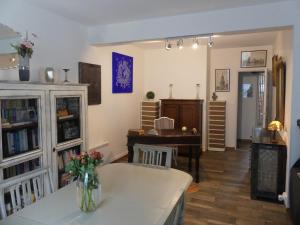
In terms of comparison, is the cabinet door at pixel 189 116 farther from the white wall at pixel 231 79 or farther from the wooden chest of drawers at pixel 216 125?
the white wall at pixel 231 79

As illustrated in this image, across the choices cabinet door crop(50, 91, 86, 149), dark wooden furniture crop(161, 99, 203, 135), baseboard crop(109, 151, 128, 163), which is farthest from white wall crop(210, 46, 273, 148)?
cabinet door crop(50, 91, 86, 149)

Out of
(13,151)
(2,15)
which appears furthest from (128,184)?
(2,15)

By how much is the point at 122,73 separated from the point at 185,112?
1.63 metres

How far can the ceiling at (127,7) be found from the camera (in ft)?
9.32

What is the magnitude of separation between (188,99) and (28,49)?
363cm

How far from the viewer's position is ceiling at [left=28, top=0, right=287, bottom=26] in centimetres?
284

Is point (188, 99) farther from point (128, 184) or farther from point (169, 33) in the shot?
point (128, 184)

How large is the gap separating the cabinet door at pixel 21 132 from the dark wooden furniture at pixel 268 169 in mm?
2700

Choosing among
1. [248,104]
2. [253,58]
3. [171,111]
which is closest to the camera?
[171,111]

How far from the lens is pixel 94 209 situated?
1.50 meters

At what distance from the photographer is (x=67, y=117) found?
10.1 feet

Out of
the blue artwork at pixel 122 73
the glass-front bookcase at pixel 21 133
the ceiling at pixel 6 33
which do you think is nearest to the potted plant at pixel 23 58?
the ceiling at pixel 6 33

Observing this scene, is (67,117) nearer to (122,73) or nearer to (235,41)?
(122,73)

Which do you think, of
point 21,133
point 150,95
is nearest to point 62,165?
point 21,133
